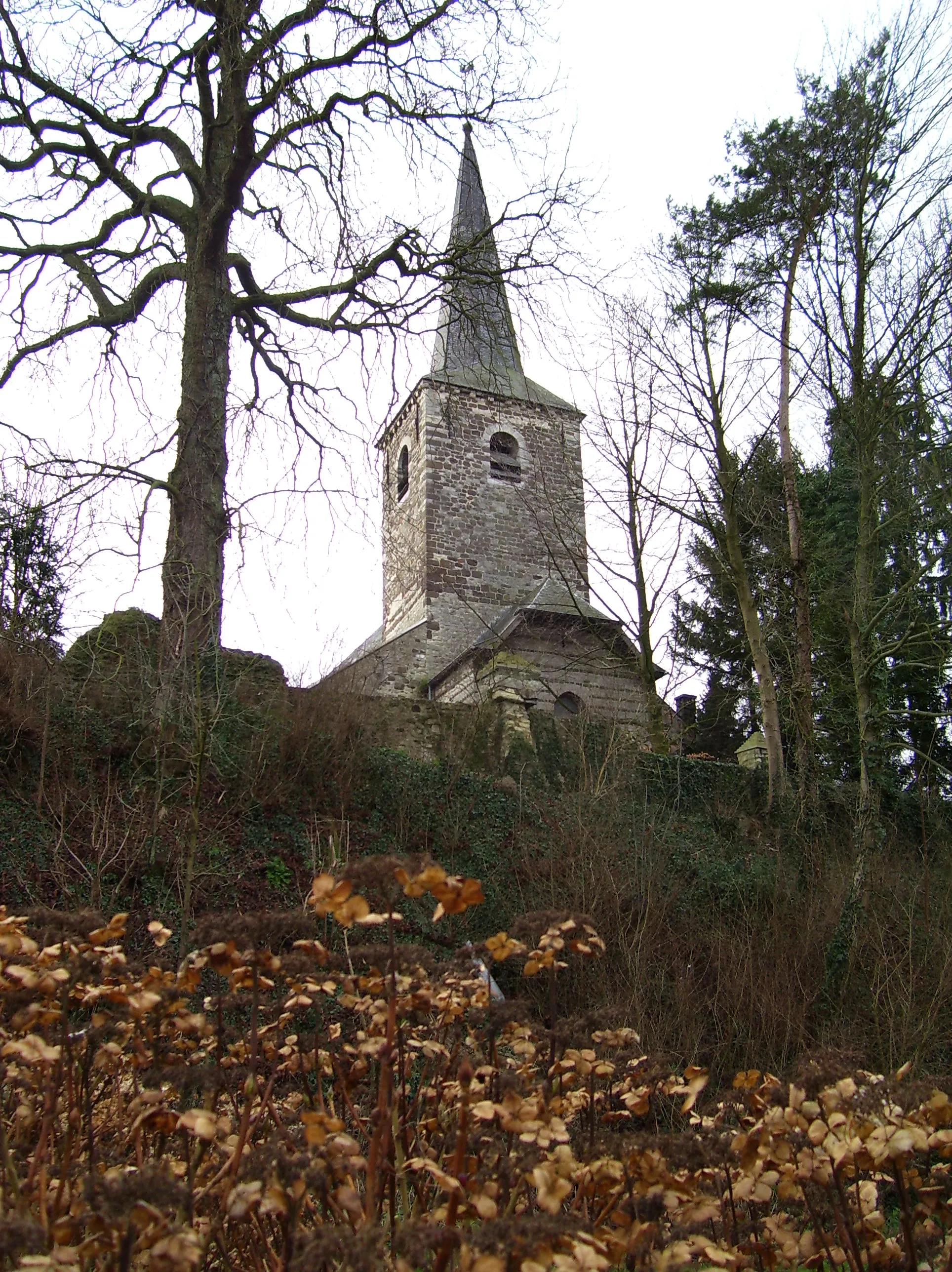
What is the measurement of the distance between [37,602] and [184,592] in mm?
1600

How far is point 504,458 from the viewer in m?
24.9

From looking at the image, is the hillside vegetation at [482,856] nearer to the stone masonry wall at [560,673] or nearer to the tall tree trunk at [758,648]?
the tall tree trunk at [758,648]

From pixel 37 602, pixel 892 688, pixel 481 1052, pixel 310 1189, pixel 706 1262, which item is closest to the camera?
pixel 310 1189

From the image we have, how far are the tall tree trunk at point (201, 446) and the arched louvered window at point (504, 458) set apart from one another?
41.7 ft

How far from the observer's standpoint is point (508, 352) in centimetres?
2503

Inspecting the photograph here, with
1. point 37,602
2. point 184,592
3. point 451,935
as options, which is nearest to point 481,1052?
point 451,935

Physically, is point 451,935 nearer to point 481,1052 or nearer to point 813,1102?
point 481,1052

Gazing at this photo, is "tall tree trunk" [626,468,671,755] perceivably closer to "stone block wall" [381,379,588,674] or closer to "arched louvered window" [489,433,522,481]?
"stone block wall" [381,379,588,674]

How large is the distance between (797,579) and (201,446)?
8.94 meters

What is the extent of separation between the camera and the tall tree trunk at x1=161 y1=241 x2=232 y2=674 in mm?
10625

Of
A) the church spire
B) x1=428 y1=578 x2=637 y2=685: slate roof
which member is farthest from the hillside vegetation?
x1=428 y1=578 x2=637 y2=685: slate roof

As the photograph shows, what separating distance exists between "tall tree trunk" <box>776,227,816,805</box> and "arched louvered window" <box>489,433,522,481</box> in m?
9.05

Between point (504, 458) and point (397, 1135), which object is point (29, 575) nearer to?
point (397, 1135)

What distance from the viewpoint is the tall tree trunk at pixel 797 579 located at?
14633 millimetres
